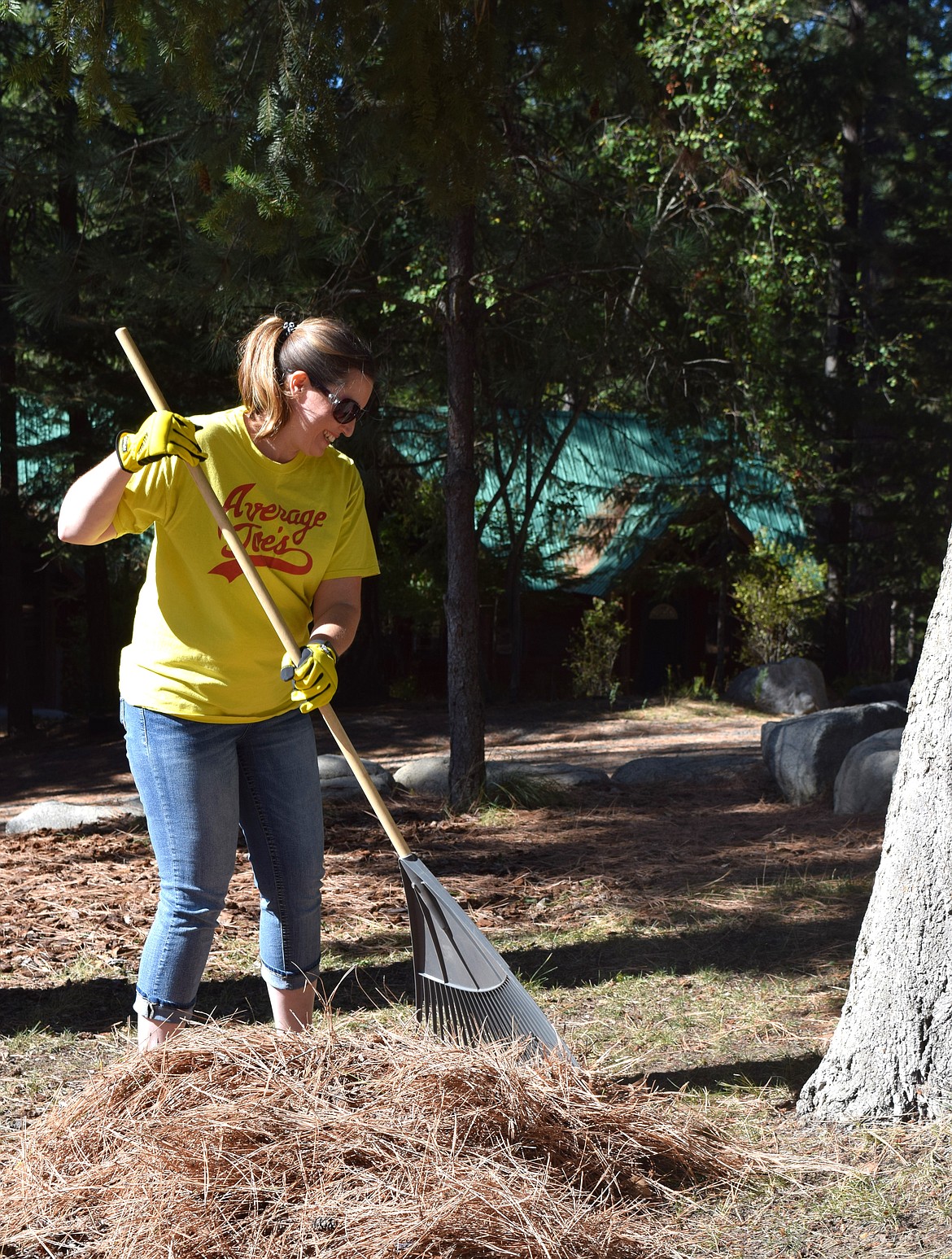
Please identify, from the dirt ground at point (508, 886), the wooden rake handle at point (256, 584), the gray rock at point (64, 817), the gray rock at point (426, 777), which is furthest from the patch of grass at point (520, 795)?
the wooden rake handle at point (256, 584)

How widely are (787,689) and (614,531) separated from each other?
4155 mm

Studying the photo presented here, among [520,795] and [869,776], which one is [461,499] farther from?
[869,776]

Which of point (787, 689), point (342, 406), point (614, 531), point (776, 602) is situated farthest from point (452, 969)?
point (614, 531)

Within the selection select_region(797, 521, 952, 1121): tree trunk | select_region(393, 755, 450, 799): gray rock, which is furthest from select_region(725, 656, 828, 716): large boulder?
select_region(797, 521, 952, 1121): tree trunk

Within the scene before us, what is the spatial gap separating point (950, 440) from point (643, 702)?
4.41 metres

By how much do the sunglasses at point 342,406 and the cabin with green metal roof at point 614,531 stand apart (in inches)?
415

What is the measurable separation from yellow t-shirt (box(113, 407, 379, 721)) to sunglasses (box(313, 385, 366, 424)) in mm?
147

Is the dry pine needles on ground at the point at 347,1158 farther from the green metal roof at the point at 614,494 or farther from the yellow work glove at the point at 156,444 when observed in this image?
the green metal roof at the point at 614,494

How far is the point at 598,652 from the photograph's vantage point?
1419 centimetres

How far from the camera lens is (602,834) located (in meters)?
6.10

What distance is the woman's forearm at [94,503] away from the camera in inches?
94.6

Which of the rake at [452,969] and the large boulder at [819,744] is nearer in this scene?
the rake at [452,969]

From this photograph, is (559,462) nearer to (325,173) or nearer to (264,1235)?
(325,173)

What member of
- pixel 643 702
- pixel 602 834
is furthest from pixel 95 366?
pixel 602 834
